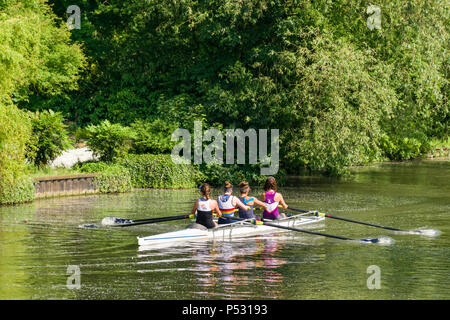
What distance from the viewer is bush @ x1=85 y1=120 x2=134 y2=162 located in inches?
1293

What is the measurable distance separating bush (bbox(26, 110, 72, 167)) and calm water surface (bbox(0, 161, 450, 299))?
2584mm

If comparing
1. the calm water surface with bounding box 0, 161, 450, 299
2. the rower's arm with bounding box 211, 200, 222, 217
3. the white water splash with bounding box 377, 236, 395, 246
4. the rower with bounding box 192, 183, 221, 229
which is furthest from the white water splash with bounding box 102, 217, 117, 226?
the white water splash with bounding box 377, 236, 395, 246

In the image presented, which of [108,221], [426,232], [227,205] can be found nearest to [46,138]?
[108,221]

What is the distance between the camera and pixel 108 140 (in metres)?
32.8

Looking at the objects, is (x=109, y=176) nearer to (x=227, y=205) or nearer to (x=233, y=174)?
(x=233, y=174)

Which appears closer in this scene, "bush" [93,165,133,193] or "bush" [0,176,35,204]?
"bush" [0,176,35,204]

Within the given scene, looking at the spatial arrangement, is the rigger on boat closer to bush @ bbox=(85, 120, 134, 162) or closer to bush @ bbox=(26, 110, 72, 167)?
bush @ bbox=(26, 110, 72, 167)

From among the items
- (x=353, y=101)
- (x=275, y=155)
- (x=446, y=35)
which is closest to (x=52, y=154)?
(x=275, y=155)

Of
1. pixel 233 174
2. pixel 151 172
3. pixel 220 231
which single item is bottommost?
pixel 220 231

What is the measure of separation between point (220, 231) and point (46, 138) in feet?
39.1

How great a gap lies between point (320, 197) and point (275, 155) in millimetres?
5170

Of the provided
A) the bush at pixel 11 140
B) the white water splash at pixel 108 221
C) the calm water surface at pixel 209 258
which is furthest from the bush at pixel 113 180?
the white water splash at pixel 108 221

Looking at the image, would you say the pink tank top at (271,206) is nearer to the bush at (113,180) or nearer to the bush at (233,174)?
the bush at (113,180)
